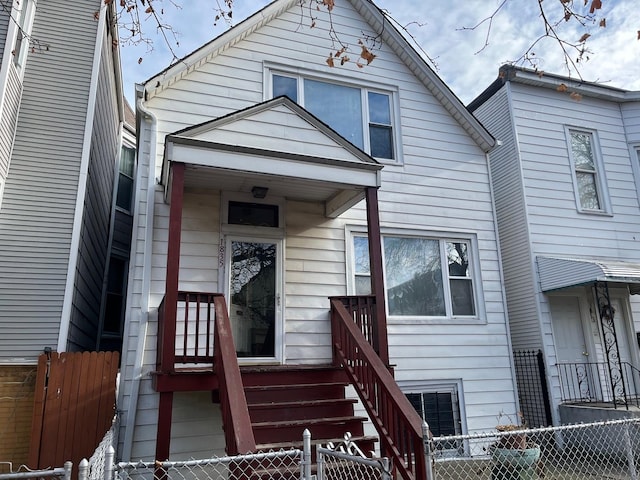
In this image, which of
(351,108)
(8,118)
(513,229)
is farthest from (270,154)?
(513,229)

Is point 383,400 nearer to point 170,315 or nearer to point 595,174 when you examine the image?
point 170,315

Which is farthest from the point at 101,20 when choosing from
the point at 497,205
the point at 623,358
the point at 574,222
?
the point at 623,358

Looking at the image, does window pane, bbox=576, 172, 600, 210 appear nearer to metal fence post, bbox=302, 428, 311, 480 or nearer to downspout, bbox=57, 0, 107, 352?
metal fence post, bbox=302, 428, 311, 480

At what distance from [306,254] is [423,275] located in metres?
2.22

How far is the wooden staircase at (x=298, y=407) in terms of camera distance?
5098 mm

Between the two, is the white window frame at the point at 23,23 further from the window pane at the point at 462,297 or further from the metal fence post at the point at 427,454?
the window pane at the point at 462,297

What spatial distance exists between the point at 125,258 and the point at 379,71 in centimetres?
724

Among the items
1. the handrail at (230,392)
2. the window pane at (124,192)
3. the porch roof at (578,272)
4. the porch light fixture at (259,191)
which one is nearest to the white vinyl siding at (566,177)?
the porch roof at (578,272)

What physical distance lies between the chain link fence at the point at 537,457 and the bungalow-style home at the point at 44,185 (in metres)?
5.27

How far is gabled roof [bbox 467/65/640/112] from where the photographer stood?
9914mm

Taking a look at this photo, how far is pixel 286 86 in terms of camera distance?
8070 mm

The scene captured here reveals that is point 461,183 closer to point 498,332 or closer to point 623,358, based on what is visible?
point 498,332

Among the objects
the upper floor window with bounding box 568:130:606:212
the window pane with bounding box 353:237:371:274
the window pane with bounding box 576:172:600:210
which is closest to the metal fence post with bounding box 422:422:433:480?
the window pane with bounding box 353:237:371:274

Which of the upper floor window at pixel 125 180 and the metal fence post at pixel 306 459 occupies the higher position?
the upper floor window at pixel 125 180
